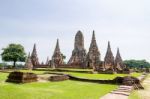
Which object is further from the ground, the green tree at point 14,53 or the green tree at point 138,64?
the green tree at point 14,53

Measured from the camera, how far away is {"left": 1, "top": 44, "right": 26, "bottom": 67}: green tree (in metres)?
52.4

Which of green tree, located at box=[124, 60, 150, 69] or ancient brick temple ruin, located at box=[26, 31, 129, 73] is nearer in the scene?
ancient brick temple ruin, located at box=[26, 31, 129, 73]

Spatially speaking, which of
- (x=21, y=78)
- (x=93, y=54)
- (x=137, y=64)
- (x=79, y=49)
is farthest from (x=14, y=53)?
(x=137, y=64)

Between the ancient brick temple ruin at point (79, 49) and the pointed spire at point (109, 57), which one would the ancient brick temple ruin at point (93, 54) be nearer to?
the ancient brick temple ruin at point (79, 49)

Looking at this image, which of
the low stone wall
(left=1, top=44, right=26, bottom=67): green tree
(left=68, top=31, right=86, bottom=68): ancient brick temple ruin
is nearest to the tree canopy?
(left=68, top=31, right=86, bottom=68): ancient brick temple ruin

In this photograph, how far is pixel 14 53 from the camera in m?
53.0

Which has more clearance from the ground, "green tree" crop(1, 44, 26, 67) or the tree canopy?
"green tree" crop(1, 44, 26, 67)

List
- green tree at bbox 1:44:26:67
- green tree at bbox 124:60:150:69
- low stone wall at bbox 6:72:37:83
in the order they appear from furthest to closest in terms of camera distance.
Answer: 1. green tree at bbox 124:60:150:69
2. green tree at bbox 1:44:26:67
3. low stone wall at bbox 6:72:37:83

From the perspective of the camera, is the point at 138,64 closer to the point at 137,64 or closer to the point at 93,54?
the point at 137,64

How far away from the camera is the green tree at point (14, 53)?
5239 cm

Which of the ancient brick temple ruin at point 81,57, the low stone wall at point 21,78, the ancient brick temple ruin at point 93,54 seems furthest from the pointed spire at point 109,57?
the low stone wall at point 21,78

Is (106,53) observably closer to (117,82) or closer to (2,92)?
(117,82)

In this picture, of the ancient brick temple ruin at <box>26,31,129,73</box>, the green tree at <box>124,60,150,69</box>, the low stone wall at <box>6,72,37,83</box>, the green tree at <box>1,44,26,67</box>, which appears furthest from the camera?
the green tree at <box>124,60,150,69</box>

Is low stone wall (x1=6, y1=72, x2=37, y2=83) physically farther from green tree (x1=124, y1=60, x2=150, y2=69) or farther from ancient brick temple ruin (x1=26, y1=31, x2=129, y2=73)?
green tree (x1=124, y1=60, x2=150, y2=69)
